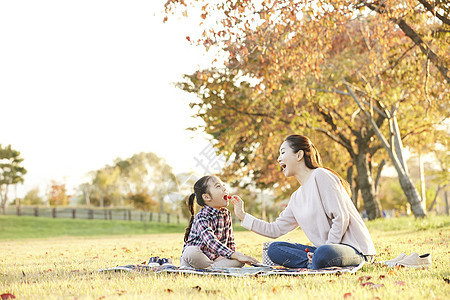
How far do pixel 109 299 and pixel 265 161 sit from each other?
2092cm

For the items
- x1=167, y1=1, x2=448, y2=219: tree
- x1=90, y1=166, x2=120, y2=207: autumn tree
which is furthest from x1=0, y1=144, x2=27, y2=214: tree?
x1=167, y1=1, x2=448, y2=219: tree

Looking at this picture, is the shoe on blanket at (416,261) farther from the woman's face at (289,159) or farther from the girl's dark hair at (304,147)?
the woman's face at (289,159)

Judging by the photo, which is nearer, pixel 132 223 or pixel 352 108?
pixel 352 108

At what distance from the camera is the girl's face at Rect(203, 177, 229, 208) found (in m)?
5.27

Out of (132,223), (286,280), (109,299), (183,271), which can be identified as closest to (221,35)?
(183,271)

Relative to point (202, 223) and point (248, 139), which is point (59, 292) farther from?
point (248, 139)

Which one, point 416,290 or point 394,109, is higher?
Answer: point 394,109

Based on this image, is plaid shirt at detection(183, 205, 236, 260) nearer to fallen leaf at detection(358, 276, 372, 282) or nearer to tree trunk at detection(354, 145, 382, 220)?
fallen leaf at detection(358, 276, 372, 282)

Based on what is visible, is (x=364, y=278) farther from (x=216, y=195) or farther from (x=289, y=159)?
(x=216, y=195)

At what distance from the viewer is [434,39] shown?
424 inches

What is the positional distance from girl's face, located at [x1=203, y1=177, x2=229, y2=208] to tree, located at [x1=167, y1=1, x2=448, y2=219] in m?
4.37

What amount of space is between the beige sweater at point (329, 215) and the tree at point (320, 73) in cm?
464

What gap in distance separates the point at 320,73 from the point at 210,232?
7014 mm

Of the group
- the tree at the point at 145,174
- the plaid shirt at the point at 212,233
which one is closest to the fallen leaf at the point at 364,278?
the plaid shirt at the point at 212,233
